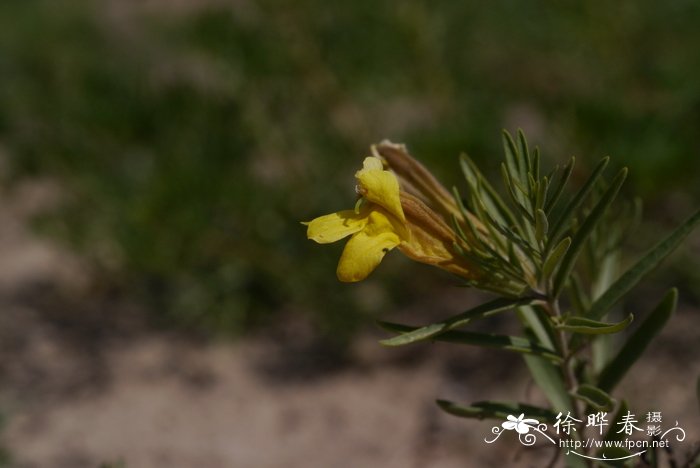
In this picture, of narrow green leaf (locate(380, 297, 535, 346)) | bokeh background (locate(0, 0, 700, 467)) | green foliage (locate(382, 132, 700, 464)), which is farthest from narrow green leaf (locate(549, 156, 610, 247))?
bokeh background (locate(0, 0, 700, 467))

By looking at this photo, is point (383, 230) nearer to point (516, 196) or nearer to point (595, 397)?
point (516, 196)

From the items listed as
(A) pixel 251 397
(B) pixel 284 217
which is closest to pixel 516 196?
(B) pixel 284 217

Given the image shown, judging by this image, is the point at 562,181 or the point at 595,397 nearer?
the point at 562,181

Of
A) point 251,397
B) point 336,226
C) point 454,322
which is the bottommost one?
point 454,322

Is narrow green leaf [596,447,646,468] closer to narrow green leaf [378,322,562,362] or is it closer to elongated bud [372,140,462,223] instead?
narrow green leaf [378,322,562,362]

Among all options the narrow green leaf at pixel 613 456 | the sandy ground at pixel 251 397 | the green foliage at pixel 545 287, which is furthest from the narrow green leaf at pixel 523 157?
the sandy ground at pixel 251 397

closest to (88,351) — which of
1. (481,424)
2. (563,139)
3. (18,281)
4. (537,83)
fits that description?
(18,281)

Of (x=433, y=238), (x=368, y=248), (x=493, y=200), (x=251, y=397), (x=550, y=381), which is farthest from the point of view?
(x=251, y=397)

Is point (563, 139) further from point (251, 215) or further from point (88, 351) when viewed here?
point (88, 351)
